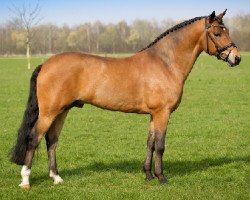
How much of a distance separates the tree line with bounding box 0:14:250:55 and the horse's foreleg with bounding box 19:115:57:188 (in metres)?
89.4

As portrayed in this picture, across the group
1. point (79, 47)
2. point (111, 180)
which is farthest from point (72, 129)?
point (79, 47)

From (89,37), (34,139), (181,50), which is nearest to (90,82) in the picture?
(34,139)

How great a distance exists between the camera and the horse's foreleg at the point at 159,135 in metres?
6.49

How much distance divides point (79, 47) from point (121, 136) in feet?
321

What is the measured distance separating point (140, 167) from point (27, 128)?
2.52 meters

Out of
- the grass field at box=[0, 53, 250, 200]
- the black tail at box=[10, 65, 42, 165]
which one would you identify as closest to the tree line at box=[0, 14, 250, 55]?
the grass field at box=[0, 53, 250, 200]

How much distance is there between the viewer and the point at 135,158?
8.45m

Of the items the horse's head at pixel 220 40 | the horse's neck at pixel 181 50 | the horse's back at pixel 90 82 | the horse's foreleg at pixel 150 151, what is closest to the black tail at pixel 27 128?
the horse's back at pixel 90 82

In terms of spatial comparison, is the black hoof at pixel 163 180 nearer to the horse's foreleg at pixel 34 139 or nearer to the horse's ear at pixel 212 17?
the horse's foreleg at pixel 34 139

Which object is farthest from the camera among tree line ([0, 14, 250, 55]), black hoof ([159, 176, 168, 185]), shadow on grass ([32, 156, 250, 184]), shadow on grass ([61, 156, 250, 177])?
tree line ([0, 14, 250, 55])

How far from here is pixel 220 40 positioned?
654cm

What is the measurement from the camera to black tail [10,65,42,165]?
6.39 metres

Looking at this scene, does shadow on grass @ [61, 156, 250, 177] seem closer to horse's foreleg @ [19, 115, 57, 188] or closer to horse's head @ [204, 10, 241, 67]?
horse's foreleg @ [19, 115, 57, 188]

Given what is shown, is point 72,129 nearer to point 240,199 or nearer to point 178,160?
point 178,160
